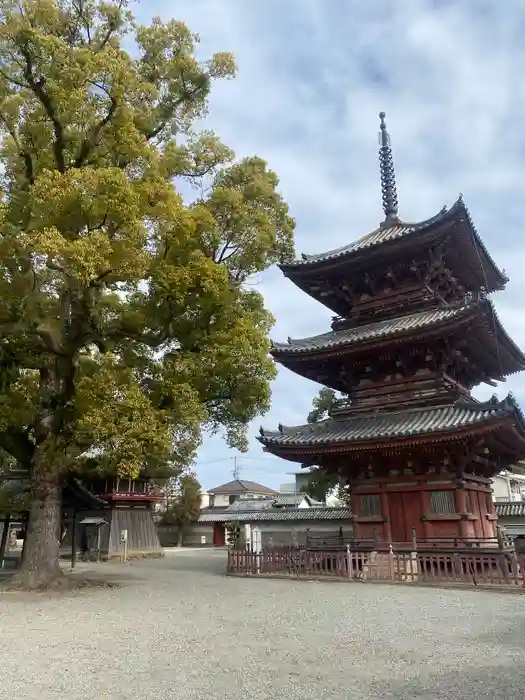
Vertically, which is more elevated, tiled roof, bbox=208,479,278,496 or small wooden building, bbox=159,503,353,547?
tiled roof, bbox=208,479,278,496

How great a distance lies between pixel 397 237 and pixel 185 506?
4190cm

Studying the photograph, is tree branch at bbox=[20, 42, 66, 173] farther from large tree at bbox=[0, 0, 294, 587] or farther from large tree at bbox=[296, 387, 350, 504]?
large tree at bbox=[296, 387, 350, 504]

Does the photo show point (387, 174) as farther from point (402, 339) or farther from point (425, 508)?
point (425, 508)

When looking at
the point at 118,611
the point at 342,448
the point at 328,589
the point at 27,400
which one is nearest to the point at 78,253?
the point at 27,400

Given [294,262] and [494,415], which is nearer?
[494,415]

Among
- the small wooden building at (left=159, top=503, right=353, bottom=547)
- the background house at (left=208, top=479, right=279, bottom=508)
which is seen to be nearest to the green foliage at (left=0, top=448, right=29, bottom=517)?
the small wooden building at (left=159, top=503, right=353, bottom=547)

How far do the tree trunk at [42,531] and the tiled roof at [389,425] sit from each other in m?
6.37

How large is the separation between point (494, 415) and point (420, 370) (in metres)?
3.56

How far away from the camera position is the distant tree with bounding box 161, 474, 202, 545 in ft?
171

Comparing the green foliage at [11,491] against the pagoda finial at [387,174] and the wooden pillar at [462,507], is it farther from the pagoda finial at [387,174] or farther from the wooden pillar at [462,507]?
the pagoda finial at [387,174]

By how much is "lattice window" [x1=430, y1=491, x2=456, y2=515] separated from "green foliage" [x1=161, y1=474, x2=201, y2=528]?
38570 millimetres

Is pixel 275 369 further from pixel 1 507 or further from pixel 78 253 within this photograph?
pixel 1 507

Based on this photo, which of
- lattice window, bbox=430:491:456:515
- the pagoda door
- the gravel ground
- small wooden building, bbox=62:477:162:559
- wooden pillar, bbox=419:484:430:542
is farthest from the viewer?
small wooden building, bbox=62:477:162:559

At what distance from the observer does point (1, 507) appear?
22.5 metres
